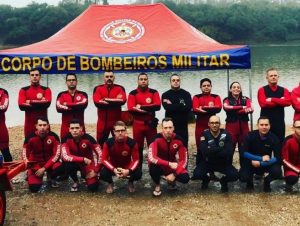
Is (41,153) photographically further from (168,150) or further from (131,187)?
(168,150)

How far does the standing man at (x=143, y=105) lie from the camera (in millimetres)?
6512

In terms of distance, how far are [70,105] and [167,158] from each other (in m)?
1.81

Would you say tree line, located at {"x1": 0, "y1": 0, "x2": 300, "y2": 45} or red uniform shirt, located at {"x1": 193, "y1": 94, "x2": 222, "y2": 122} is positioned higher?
tree line, located at {"x1": 0, "y1": 0, "x2": 300, "y2": 45}

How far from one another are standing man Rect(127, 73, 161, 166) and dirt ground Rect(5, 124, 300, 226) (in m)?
0.81

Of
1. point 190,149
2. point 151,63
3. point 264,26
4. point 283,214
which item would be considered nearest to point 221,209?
point 283,214

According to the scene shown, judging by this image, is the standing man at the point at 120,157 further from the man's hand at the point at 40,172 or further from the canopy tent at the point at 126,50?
the canopy tent at the point at 126,50

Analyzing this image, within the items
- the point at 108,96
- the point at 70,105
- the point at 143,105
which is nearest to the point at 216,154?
the point at 143,105

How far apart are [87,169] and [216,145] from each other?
1845 millimetres

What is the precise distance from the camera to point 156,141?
5.86 m

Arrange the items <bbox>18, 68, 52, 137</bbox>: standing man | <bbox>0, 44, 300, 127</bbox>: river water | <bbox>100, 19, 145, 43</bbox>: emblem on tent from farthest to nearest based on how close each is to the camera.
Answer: <bbox>0, 44, 300, 127</bbox>: river water, <bbox>100, 19, 145, 43</bbox>: emblem on tent, <bbox>18, 68, 52, 137</bbox>: standing man

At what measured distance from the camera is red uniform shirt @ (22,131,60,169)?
19.7 ft

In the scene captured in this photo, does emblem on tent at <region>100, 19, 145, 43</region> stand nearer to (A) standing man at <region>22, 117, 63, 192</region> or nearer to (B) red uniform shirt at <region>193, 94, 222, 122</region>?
(B) red uniform shirt at <region>193, 94, 222, 122</region>

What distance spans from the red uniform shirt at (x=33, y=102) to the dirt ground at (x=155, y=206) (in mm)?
1122

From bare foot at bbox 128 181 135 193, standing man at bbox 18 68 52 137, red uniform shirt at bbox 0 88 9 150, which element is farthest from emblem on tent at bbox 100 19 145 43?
bare foot at bbox 128 181 135 193
